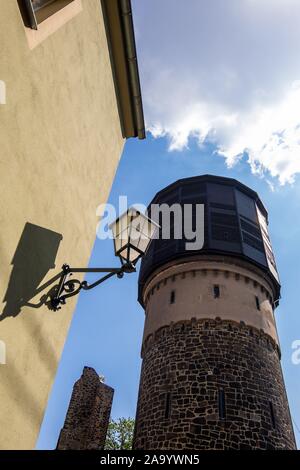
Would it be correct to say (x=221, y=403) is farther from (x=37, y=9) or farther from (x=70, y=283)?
(x=37, y=9)

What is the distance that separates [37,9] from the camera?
3043 millimetres

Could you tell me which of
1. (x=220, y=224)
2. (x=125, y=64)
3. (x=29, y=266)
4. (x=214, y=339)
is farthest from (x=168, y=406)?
(x=125, y=64)

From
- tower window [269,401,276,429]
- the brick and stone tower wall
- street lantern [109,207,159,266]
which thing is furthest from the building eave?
the brick and stone tower wall

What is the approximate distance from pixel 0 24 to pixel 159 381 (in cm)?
1054

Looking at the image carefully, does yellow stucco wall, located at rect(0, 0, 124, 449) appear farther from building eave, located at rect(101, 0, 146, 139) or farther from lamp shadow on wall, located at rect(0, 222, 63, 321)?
building eave, located at rect(101, 0, 146, 139)

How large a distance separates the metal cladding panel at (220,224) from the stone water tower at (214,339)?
0.05 m

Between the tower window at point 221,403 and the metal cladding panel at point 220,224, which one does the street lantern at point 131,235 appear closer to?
the tower window at point 221,403

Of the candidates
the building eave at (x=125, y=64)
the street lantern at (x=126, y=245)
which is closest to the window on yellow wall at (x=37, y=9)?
the building eave at (x=125, y=64)

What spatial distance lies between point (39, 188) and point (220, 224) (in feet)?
37.3

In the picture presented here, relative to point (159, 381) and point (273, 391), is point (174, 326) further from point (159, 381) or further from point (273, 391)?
point (273, 391)

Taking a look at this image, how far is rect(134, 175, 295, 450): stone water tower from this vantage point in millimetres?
9625

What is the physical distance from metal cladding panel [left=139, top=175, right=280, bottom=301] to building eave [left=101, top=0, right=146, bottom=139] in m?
8.02

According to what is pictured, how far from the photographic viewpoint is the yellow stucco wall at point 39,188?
2564 mm
